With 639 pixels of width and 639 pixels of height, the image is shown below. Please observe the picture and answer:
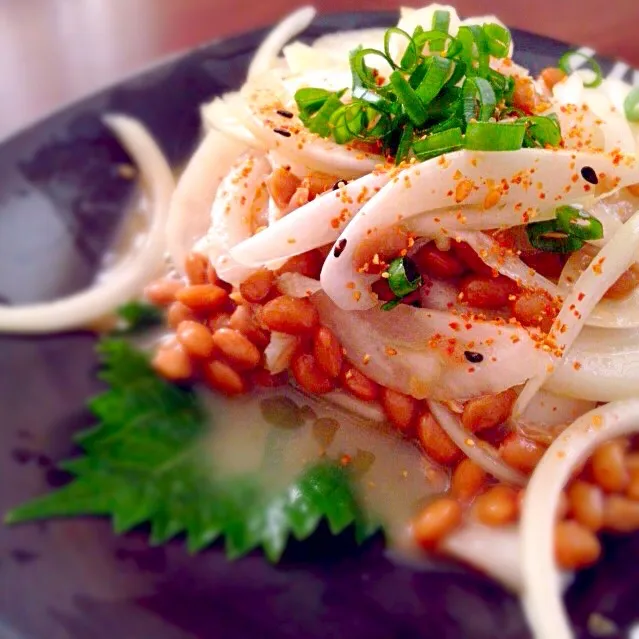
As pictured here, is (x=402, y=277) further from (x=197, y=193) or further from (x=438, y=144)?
(x=197, y=193)

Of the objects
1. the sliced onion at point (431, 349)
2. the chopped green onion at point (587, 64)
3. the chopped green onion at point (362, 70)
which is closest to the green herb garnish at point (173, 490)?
the sliced onion at point (431, 349)

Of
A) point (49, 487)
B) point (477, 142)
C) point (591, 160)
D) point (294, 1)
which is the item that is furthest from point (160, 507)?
point (294, 1)

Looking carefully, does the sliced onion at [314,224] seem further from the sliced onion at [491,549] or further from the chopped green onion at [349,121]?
the sliced onion at [491,549]

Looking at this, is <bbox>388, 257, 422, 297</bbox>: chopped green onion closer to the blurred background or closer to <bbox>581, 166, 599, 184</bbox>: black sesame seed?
<bbox>581, 166, 599, 184</bbox>: black sesame seed

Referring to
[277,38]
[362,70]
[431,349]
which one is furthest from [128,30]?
[431,349]

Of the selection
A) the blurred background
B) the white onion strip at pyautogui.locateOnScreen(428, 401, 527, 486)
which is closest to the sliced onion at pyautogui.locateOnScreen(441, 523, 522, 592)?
the white onion strip at pyautogui.locateOnScreen(428, 401, 527, 486)

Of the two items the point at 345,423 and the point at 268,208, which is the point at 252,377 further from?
the point at 268,208
